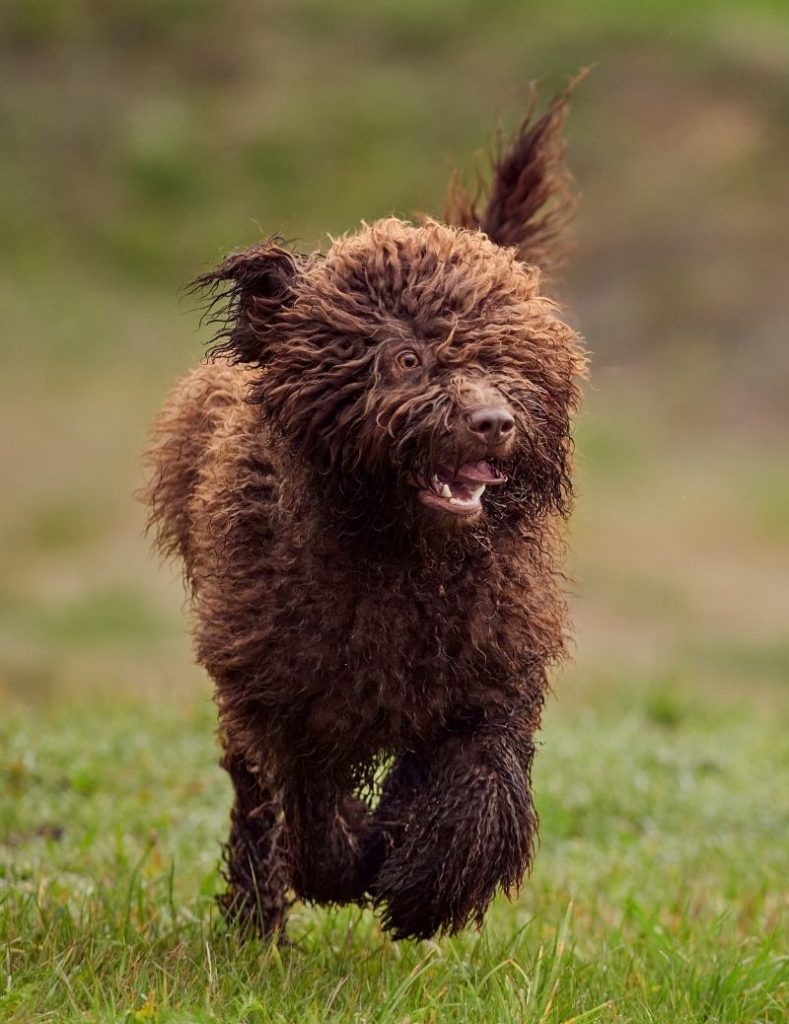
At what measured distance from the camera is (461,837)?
5551 millimetres

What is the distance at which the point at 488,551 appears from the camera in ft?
18.4

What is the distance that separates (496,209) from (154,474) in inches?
70.9

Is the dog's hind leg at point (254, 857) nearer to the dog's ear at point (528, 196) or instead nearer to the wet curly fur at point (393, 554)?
the wet curly fur at point (393, 554)

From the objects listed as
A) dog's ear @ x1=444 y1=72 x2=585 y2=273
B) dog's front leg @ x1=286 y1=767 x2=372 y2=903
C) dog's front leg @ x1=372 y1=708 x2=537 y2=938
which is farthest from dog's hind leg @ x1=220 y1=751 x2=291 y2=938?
dog's ear @ x1=444 y1=72 x2=585 y2=273

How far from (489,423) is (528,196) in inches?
116

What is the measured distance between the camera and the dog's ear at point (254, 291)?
5559mm

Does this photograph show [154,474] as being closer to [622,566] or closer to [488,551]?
[488,551]

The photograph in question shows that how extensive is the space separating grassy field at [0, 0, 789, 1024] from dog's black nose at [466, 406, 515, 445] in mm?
889

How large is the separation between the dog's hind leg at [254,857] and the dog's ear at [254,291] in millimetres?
1551

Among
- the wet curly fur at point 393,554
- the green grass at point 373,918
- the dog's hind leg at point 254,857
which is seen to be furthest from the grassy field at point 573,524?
the wet curly fur at point 393,554

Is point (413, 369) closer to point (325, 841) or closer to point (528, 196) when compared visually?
point (325, 841)

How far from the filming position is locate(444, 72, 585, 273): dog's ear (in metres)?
7.68

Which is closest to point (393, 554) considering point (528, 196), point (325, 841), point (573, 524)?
point (325, 841)

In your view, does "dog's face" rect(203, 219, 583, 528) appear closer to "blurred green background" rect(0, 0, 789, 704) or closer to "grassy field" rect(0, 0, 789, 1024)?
"grassy field" rect(0, 0, 789, 1024)
